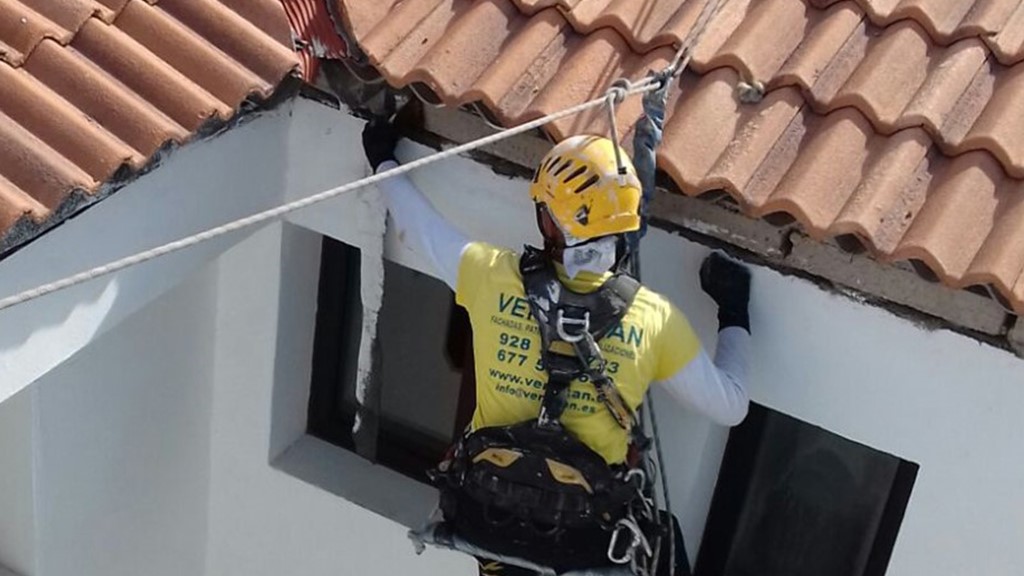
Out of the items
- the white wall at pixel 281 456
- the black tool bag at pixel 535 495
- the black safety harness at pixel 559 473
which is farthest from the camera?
the white wall at pixel 281 456

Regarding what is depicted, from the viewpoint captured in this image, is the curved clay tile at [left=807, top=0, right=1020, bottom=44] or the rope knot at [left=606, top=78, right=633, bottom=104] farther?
the curved clay tile at [left=807, top=0, right=1020, bottom=44]

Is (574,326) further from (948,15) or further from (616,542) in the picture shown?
(948,15)

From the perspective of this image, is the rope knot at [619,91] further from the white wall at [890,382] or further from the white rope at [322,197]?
the white wall at [890,382]

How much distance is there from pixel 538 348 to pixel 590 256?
243 mm

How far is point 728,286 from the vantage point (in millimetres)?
2727

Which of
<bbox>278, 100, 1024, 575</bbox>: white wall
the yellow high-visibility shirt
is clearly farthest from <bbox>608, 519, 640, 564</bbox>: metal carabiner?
<bbox>278, 100, 1024, 575</bbox>: white wall

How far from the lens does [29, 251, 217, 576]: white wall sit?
3.49m

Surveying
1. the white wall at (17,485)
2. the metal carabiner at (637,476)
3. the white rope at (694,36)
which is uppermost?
the white rope at (694,36)

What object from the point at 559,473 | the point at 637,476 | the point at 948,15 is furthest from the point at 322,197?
the point at 948,15

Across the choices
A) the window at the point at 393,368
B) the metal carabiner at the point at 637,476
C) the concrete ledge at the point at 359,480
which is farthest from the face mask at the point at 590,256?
the concrete ledge at the point at 359,480

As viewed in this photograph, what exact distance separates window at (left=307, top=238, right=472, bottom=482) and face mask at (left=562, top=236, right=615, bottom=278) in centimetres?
102

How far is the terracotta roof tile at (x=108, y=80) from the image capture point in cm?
236

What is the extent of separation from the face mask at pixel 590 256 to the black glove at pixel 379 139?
0.62 metres

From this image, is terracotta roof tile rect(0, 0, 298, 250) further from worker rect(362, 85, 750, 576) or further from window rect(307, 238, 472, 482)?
window rect(307, 238, 472, 482)
